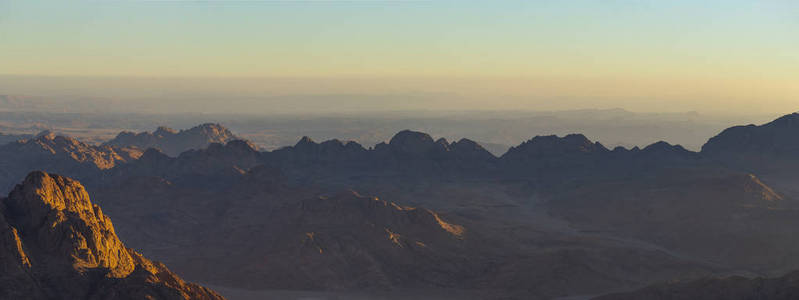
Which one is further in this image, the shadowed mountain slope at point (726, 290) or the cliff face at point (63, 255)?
the shadowed mountain slope at point (726, 290)

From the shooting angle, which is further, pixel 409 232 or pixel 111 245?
pixel 409 232

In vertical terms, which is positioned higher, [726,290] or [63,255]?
[63,255]

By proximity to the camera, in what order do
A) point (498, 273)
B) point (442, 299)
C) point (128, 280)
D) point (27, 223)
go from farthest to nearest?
point (498, 273)
point (442, 299)
point (27, 223)
point (128, 280)

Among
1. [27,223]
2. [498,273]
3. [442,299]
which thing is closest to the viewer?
[27,223]

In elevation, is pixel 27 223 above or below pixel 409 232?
above

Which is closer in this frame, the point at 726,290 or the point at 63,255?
the point at 63,255

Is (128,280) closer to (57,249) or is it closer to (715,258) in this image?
(57,249)

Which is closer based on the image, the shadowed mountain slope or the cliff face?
the cliff face

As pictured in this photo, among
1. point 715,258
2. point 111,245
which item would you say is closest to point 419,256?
point 715,258
